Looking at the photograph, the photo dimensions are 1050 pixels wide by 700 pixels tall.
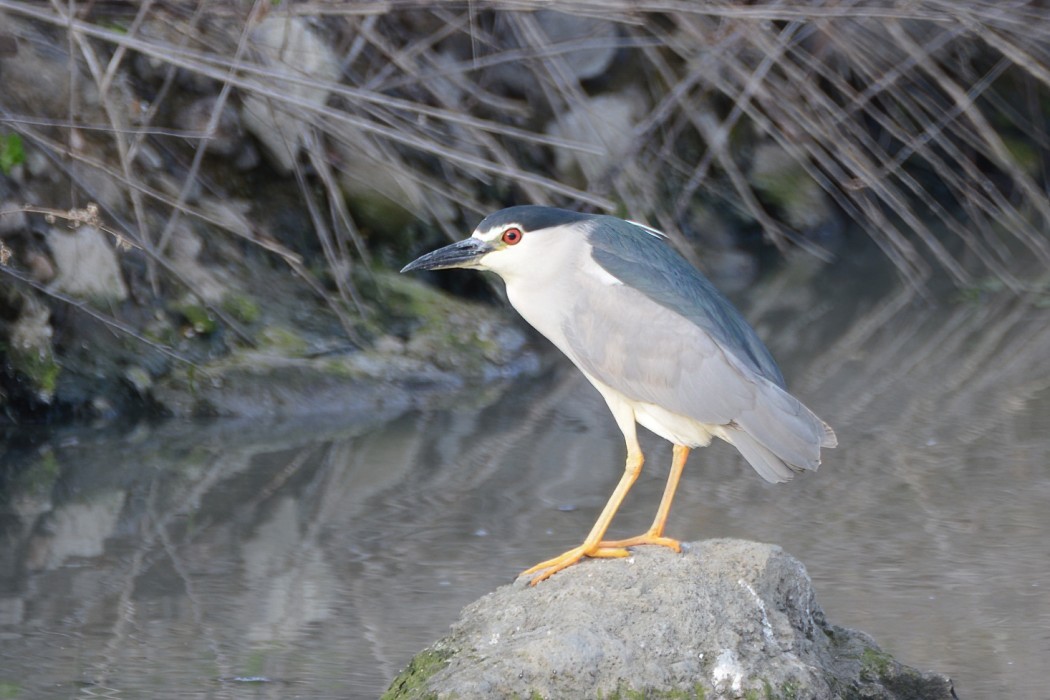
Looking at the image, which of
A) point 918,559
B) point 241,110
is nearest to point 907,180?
point 918,559

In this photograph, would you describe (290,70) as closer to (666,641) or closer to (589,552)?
(589,552)

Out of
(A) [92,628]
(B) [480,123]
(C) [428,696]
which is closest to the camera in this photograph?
(C) [428,696]

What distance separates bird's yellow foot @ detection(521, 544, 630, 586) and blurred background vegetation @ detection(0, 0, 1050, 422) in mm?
2088

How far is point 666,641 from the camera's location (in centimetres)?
312

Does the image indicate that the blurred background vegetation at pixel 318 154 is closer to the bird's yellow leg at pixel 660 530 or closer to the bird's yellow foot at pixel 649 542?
the bird's yellow leg at pixel 660 530

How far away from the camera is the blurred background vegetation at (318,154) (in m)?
5.93

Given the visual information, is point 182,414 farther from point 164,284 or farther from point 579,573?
point 579,573

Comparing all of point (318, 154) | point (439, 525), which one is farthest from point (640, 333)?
point (318, 154)

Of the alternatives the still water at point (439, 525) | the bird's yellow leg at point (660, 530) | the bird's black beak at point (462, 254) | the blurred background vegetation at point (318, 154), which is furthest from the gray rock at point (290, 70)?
the bird's yellow leg at point (660, 530)

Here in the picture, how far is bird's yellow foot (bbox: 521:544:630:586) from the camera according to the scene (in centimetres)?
354

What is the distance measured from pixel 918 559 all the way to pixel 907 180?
270 centimetres

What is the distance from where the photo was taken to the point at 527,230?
390cm

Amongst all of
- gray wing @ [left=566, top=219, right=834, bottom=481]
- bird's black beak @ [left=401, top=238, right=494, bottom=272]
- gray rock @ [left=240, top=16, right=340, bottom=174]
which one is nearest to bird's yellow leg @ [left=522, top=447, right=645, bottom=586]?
gray wing @ [left=566, top=219, right=834, bottom=481]

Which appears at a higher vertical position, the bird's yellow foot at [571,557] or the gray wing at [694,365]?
the gray wing at [694,365]
